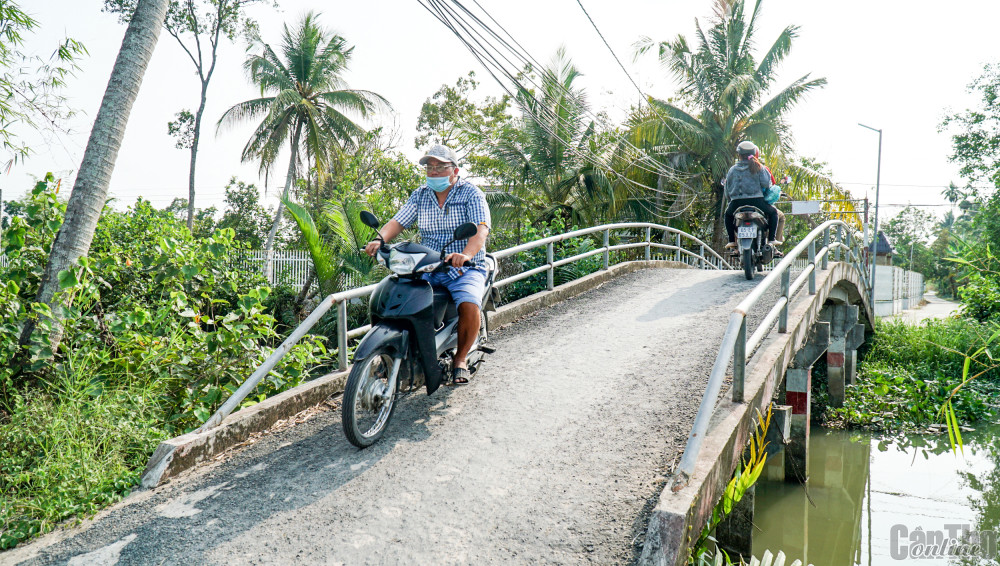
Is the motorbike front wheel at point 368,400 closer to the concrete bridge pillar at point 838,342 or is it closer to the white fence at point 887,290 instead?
the concrete bridge pillar at point 838,342

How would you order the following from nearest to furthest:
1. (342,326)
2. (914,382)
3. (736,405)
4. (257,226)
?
(736,405), (342,326), (914,382), (257,226)

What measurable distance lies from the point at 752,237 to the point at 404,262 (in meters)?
6.58

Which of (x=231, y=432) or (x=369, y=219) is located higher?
(x=369, y=219)

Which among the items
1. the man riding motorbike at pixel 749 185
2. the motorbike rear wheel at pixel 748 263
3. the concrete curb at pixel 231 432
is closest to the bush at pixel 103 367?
the concrete curb at pixel 231 432

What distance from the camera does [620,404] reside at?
497 cm

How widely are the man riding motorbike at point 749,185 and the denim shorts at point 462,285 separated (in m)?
5.79

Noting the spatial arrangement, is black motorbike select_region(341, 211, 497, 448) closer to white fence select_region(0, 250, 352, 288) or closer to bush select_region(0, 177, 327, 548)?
bush select_region(0, 177, 327, 548)

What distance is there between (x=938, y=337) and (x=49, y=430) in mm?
19204

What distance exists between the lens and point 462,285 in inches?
186

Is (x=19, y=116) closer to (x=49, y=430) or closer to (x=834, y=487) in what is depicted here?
(x=49, y=430)

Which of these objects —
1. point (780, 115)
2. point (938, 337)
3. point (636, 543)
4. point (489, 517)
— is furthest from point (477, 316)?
point (780, 115)

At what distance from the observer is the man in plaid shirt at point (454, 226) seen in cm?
470

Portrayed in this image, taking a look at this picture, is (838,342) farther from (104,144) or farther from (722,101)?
(104,144)

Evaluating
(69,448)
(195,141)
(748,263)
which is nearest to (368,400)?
(69,448)
